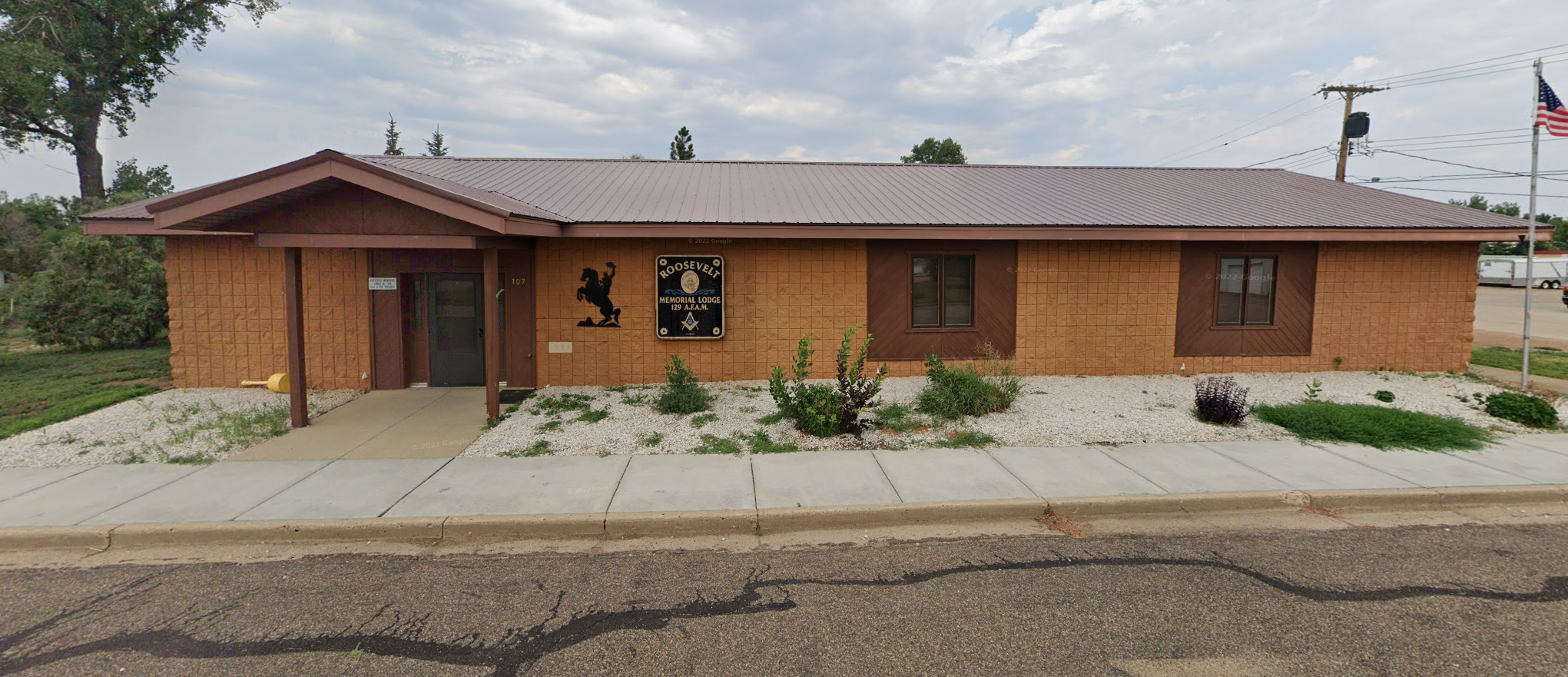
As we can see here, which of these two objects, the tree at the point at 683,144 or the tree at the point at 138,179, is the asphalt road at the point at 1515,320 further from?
the tree at the point at 138,179

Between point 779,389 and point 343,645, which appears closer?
point 343,645

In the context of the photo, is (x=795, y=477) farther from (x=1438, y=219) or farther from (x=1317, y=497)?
(x=1438, y=219)

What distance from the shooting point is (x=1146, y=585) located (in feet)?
14.6

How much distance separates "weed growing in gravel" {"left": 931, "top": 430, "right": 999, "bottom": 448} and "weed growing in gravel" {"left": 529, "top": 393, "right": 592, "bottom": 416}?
4.97 metres

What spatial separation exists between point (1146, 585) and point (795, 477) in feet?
10.1

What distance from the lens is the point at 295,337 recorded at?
844cm

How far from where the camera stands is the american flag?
991cm

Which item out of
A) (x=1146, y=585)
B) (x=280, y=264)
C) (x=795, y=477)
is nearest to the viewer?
(x=1146, y=585)

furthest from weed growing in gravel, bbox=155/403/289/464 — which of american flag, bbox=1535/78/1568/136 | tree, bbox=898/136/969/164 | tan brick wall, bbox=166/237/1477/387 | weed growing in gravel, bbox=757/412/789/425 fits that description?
tree, bbox=898/136/969/164

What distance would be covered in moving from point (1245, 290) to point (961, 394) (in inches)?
278

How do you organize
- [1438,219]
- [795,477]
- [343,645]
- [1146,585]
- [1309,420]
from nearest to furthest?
1. [343,645]
2. [1146,585]
3. [795,477]
4. [1309,420]
5. [1438,219]

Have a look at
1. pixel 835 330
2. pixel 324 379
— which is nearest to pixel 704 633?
pixel 835 330

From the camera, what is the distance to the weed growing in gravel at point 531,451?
7246 millimetres

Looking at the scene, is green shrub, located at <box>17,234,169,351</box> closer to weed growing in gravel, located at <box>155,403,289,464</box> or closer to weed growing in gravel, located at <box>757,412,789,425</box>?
weed growing in gravel, located at <box>155,403,289,464</box>
